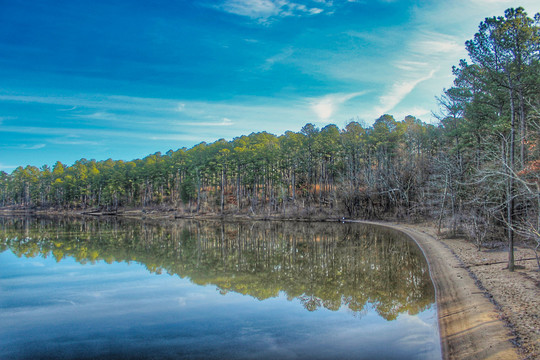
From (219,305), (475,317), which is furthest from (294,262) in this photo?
(475,317)

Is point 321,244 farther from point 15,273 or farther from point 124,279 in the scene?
point 15,273

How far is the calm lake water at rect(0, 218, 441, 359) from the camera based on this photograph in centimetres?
884

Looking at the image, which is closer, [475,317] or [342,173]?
[475,317]

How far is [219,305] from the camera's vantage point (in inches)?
497

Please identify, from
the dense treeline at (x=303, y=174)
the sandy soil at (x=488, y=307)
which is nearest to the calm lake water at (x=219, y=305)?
the sandy soil at (x=488, y=307)

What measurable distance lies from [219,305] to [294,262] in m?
8.96

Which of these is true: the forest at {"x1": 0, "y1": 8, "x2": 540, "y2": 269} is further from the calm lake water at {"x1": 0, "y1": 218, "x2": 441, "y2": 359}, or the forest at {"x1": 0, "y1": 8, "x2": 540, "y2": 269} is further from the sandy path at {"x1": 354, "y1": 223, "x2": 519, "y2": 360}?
the calm lake water at {"x1": 0, "y1": 218, "x2": 441, "y2": 359}

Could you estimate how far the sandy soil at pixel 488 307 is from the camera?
8016mm

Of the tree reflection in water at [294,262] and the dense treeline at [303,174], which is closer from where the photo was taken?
the tree reflection in water at [294,262]

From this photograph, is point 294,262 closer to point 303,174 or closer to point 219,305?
point 219,305

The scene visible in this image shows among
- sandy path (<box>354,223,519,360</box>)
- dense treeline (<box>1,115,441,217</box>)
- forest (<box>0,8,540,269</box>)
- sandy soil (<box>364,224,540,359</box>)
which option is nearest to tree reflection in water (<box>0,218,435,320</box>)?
sandy path (<box>354,223,519,360</box>)

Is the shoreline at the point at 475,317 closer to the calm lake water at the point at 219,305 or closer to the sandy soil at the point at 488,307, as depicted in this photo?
the sandy soil at the point at 488,307

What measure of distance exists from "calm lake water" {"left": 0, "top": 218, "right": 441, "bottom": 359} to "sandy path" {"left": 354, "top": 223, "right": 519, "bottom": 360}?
17.9 inches

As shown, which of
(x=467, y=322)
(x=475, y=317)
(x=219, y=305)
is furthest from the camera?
(x=219, y=305)
